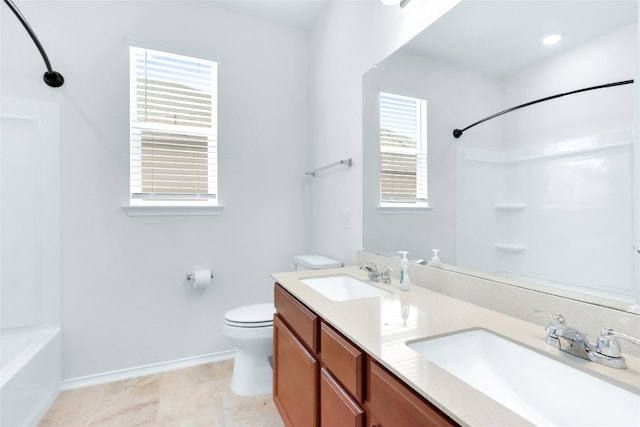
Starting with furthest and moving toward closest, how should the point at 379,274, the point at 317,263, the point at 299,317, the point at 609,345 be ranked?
1. the point at 317,263
2. the point at 379,274
3. the point at 299,317
4. the point at 609,345

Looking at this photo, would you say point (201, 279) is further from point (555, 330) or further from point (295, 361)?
point (555, 330)

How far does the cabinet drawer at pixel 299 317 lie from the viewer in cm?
117

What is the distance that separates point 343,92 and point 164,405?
2.33 meters

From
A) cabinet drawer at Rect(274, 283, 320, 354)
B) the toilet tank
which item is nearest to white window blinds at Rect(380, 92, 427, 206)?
the toilet tank

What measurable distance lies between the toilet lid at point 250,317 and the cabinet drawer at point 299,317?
356 mm

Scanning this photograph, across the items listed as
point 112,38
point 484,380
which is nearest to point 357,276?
point 484,380

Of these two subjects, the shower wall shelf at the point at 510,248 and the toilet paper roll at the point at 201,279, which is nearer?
the shower wall shelf at the point at 510,248

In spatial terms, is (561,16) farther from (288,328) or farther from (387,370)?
(288,328)

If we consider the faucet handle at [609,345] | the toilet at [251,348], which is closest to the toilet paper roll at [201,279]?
the toilet at [251,348]

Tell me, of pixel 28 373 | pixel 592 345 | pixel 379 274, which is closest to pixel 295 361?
pixel 379 274

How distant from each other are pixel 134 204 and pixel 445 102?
2111 millimetres

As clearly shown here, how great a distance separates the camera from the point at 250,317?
1.96 metres

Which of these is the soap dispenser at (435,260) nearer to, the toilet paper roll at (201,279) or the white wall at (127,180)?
the white wall at (127,180)

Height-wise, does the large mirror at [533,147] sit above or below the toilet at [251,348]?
above
